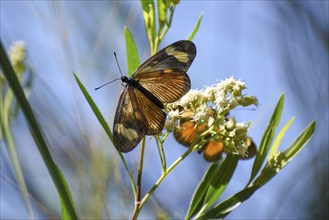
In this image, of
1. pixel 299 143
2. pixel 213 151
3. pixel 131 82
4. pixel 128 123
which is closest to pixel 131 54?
pixel 131 82

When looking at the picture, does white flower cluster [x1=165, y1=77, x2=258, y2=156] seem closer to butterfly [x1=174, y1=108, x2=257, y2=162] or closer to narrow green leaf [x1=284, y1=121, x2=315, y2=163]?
butterfly [x1=174, y1=108, x2=257, y2=162]

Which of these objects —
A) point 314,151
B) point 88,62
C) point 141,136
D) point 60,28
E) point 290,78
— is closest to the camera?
point 141,136

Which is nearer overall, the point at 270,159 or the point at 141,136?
the point at 141,136

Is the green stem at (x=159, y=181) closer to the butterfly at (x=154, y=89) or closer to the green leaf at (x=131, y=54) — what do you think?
the butterfly at (x=154, y=89)

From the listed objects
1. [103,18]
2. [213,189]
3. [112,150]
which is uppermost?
[103,18]

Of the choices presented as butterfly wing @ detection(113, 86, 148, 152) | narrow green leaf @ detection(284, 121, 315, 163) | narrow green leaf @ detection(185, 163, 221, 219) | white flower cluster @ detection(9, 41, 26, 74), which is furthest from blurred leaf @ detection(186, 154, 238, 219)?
white flower cluster @ detection(9, 41, 26, 74)

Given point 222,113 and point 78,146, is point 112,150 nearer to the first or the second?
point 78,146

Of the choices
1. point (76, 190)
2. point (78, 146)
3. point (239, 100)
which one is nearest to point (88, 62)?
point (78, 146)
